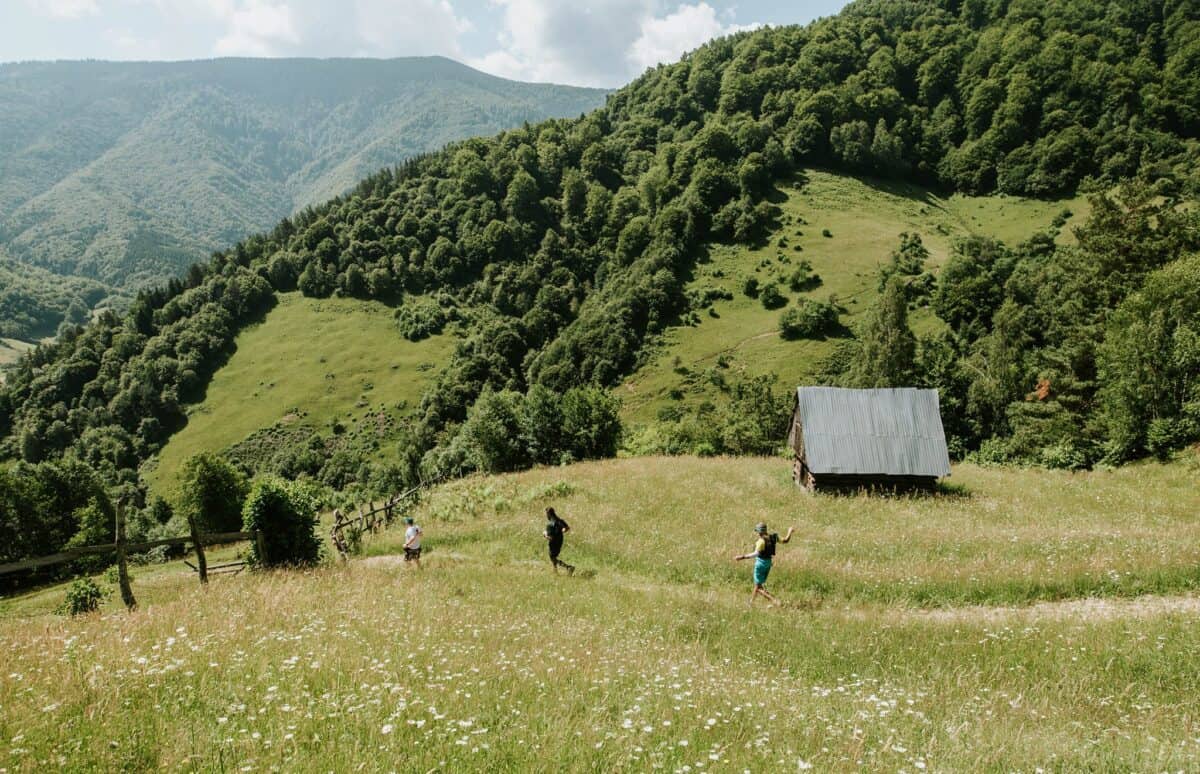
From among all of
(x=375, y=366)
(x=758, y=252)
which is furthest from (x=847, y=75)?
(x=375, y=366)

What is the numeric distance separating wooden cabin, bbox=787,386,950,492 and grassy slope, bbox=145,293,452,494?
94581 millimetres

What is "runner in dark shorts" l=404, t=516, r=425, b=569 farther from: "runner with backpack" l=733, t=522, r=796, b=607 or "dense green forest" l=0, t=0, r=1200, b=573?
"dense green forest" l=0, t=0, r=1200, b=573

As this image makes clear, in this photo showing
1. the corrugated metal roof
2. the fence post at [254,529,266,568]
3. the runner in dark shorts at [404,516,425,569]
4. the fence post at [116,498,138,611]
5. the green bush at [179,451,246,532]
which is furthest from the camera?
the green bush at [179,451,246,532]

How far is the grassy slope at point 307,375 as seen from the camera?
112 metres

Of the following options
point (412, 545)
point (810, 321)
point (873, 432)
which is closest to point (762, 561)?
point (412, 545)

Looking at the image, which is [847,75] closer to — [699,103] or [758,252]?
[699,103]

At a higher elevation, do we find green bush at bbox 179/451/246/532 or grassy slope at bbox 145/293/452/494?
grassy slope at bbox 145/293/452/494

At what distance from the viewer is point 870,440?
31438 mm

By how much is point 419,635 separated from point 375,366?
12242 centimetres

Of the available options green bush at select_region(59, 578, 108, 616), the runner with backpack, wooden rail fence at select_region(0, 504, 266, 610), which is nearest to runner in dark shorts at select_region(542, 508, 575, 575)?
the runner with backpack

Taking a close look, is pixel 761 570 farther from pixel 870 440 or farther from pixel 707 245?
pixel 707 245

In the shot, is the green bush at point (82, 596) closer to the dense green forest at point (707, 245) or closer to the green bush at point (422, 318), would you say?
the dense green forest at point (707, 245)

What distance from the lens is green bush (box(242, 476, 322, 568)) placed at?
19781mm

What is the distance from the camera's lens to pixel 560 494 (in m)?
30.7
